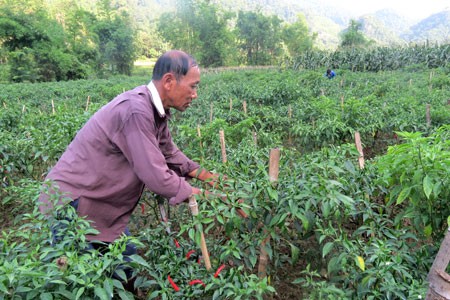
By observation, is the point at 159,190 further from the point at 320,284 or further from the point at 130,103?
the point at 320,284

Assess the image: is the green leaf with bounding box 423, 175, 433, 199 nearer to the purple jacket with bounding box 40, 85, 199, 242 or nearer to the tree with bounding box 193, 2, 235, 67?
the purple jacket with bounding box 40, 85, 199, 242

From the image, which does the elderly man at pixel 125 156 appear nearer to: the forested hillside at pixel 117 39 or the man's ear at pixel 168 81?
the man's ear at pixel 168 81

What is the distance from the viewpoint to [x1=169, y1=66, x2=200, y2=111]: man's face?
6.11 feet

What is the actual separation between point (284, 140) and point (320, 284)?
4.56 metres

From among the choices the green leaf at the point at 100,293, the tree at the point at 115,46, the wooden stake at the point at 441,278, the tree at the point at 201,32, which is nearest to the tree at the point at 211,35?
the tree at the point at 201,32

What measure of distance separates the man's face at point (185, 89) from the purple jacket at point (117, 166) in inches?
5.3

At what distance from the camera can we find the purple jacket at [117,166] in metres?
1.71

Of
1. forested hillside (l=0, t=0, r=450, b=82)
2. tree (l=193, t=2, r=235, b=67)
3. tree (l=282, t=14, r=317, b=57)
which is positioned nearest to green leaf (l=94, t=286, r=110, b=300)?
forested hillside (l=0, t=0, r=450, b=82)

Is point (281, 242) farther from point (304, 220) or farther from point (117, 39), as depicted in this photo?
point (117, 39)

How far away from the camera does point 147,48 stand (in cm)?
6688

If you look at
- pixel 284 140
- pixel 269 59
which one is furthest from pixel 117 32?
pixel 284 140

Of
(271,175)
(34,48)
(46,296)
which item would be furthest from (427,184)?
(34,48)

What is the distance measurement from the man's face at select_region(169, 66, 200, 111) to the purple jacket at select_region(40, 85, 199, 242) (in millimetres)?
135

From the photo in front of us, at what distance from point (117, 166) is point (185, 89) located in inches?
23.2
